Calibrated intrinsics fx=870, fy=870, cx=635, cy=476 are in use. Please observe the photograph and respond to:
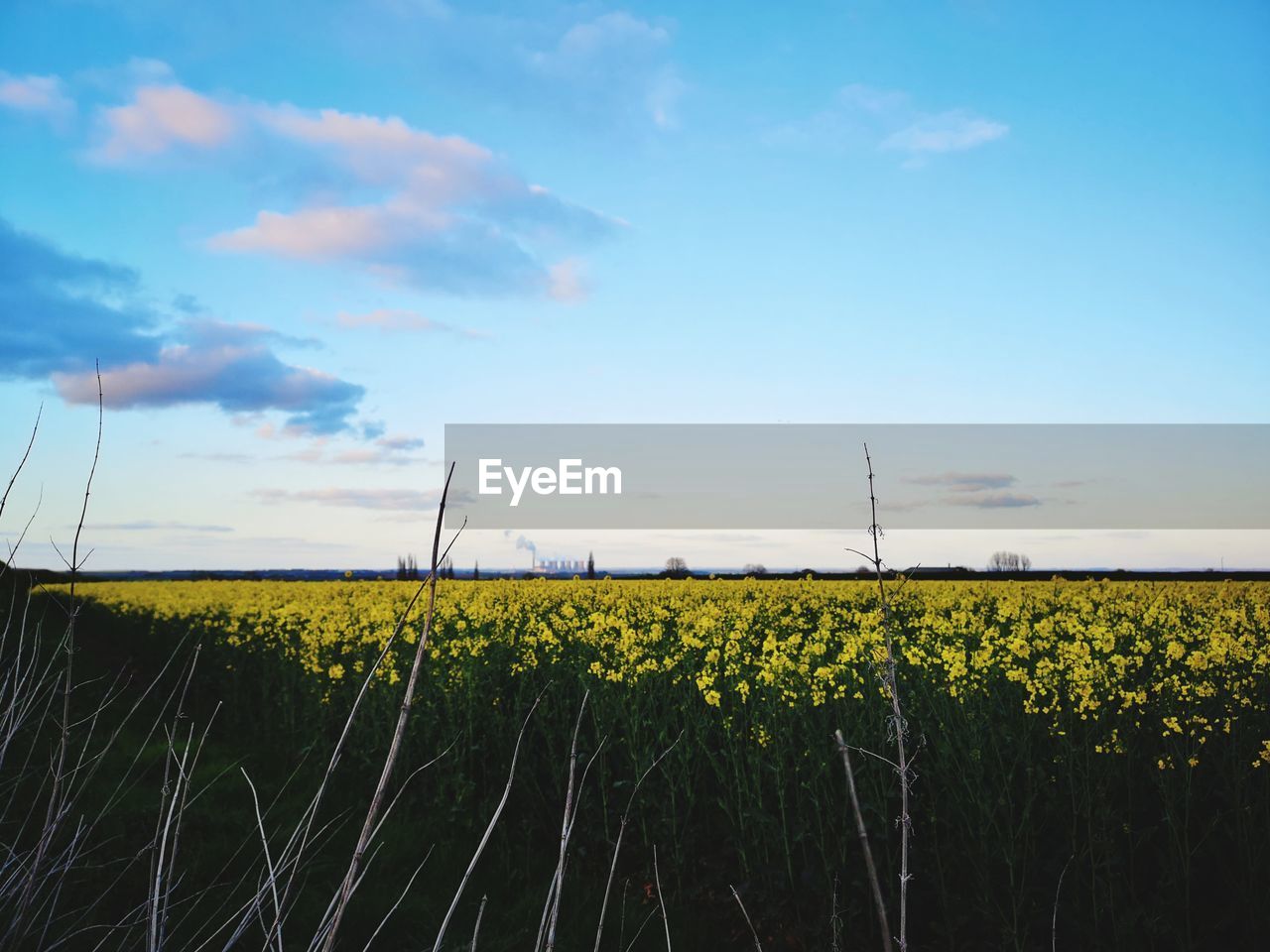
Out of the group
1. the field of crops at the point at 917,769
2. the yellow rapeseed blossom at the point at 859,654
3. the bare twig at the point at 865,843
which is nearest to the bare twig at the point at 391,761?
the bare twig at the point at 865,843

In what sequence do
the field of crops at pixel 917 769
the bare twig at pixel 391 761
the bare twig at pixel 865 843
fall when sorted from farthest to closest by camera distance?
the field of crops at pixel 917 769 < the bare twig at pixel 391 761 < the bare twig at pixel 865 843

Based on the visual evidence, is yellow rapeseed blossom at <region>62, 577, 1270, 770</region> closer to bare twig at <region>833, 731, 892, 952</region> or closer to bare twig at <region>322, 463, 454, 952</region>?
bare twig at <region>833, 731, 892, 952</region>

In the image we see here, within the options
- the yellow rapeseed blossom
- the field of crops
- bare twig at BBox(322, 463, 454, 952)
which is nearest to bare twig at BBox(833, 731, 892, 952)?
bare twig at BBox(322, 463, 454, 952)

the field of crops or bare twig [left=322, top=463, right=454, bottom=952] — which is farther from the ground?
bare twig [left=322, top=463, right=454, bottom=952]

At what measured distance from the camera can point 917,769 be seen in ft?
16.1

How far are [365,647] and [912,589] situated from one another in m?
11.9

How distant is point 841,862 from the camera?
15.9 feet

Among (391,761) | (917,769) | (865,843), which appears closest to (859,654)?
(917,769)

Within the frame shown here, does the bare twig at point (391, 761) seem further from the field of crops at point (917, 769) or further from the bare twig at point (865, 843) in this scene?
the field of crops at point (917, 769)

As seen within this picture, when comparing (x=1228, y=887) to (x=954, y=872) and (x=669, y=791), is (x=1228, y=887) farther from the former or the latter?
(x=669, y=791)

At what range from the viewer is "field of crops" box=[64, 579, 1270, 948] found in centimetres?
426

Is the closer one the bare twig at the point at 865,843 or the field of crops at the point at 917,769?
the bare twig at the point at 865,843

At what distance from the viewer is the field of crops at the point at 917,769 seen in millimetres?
4262

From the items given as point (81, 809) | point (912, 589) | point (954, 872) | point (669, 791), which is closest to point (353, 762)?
point (81, 809)
